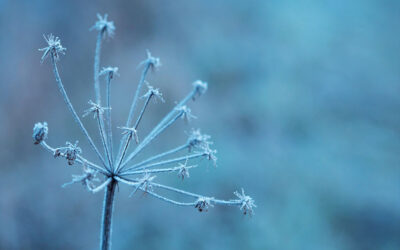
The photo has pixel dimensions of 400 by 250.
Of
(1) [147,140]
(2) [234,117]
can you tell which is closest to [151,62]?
(1) [147,140]

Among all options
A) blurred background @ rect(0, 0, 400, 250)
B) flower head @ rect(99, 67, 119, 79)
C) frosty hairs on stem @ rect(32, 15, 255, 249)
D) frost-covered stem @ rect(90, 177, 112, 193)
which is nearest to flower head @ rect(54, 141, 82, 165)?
frosty hairs on stem @ rect(32, 15, 255, 249)

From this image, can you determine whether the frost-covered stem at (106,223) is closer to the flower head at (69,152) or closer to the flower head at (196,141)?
the flower head at (69,152)

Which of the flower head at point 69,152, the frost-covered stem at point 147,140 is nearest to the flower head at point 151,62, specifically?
the frost-covered stem at point 147,140

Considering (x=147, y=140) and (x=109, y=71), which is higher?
(x=109, y=71)

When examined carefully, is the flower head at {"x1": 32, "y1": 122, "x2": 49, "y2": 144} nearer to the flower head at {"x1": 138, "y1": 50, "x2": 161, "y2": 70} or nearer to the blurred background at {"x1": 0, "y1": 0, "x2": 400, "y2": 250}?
the flower head at {"x1": 138, "y1": 50, "x2": 161, "y2": 70}

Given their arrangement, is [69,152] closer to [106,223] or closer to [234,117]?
[106,223]

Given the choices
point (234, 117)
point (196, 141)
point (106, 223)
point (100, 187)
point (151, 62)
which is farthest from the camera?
point (234, 117)

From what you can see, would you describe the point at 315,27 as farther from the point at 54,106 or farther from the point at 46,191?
the point at 46,191

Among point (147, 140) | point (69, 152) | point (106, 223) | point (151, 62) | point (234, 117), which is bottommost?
point (106, 223)
